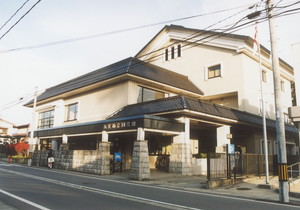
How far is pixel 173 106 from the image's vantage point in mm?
17609

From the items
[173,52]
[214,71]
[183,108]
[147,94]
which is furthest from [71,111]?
[183,108]

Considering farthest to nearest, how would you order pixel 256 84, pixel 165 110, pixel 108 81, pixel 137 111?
pixel 256 84
pixel 108 81
pixel 137 111
pixel 165 110

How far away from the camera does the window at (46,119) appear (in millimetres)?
31172

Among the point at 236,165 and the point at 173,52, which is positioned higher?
the point at 173,52

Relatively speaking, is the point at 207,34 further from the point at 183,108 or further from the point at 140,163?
the point at 140,163

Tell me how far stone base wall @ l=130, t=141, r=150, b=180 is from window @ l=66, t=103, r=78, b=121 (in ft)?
45.4

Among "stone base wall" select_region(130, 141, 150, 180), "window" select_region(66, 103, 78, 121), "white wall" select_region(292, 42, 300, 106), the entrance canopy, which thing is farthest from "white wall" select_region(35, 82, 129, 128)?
"white wall" select_region(292, 42, 300, 106)

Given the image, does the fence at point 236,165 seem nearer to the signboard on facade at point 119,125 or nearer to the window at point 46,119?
the signboard on facade at point 119,125

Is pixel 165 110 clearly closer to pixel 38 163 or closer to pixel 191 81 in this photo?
pixel 191 81

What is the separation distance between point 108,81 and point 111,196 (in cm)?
1453

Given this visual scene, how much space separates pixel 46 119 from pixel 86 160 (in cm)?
1497

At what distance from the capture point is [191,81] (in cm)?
2745

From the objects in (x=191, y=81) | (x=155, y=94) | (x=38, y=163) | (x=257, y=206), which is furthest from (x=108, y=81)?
(x=257, y=206)

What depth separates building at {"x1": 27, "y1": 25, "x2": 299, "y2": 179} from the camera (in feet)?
58.3
